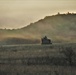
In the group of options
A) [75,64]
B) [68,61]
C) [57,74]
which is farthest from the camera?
[68,61]

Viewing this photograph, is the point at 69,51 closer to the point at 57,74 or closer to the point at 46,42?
the point at 57,74

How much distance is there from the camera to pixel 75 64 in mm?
33531

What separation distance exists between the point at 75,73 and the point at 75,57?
1329cm

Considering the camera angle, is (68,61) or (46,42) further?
(46,42)

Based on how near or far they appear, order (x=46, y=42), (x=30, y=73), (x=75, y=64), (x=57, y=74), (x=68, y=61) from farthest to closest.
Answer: (x=46, y=42)
(x=68, y=61)
(x=75, y=64)
(x=30, y=73)
(x=57, y=74)

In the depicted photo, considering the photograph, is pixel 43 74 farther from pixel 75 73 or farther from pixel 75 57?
pixel 75 57

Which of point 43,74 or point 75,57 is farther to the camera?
point 75,57

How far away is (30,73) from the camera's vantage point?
25875mm

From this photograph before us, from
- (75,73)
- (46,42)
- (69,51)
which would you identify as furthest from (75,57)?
(46,42)

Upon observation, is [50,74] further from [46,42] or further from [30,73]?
[46,42]

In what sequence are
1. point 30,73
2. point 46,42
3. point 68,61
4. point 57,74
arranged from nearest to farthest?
point 57,74 → point 30,73 → point 68,61 → point 46,42

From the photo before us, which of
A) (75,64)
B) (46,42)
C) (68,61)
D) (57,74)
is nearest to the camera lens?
(57,74)

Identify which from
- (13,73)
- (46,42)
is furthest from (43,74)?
(46,42)

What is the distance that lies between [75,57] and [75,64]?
481cm
